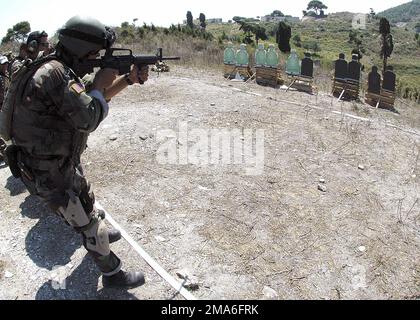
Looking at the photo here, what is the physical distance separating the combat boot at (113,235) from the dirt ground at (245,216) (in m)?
0.10

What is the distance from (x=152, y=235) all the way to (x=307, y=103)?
6162mm

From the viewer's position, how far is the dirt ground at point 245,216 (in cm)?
330

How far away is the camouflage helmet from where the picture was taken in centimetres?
248

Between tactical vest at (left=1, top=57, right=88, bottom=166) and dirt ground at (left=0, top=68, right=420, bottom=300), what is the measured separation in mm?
1244

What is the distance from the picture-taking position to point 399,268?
3.62 m

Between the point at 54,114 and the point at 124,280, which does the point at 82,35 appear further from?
the point at 124,280

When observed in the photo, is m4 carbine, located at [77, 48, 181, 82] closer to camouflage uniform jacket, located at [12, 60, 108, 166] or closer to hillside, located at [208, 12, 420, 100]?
camouflage uniform jacket, located at [12, 60, 108, 166]

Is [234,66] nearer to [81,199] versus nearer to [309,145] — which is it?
[309,145]

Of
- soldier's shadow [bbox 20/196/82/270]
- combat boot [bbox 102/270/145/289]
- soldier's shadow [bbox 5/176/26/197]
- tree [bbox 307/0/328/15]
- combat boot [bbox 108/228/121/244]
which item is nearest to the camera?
combat boot [bbox 102/270/145/289]

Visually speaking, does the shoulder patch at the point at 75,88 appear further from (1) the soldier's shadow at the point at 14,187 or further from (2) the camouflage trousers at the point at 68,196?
(1) the soldier's shadow at the point at 14,187

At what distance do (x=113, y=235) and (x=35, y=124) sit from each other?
145cm

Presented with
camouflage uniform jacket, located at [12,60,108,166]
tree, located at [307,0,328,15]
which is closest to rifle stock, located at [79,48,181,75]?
camouflage uniform jacket, located at [12,60,108,166]

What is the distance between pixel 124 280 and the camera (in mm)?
3049

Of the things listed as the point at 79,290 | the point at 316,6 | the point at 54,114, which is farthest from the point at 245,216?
the point at 316,6
